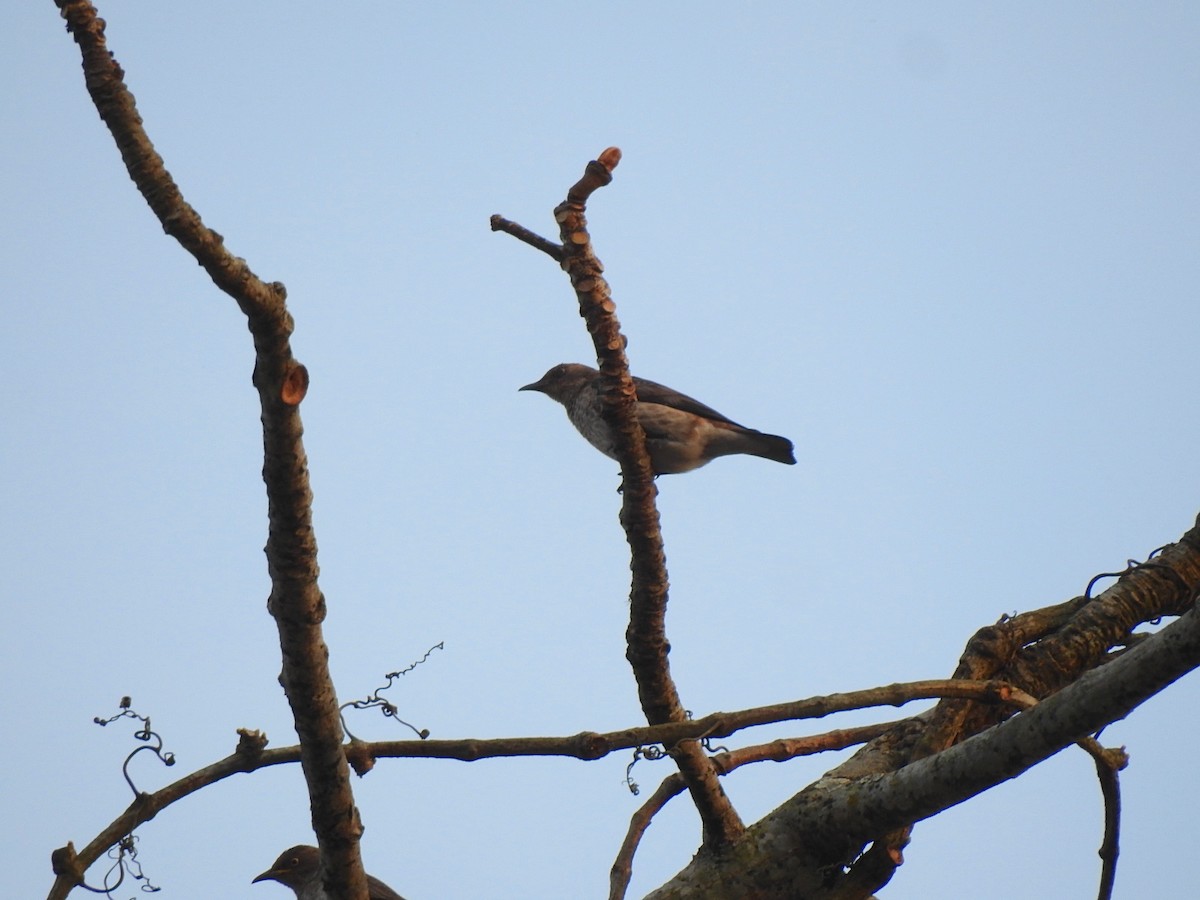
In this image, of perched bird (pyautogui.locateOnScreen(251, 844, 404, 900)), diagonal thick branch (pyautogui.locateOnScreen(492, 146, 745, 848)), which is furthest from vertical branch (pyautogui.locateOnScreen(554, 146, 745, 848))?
perched bird (pyautogui.locateOnScreen(251, 844, 404, 900))

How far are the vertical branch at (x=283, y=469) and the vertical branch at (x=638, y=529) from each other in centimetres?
123

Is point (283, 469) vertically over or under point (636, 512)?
under

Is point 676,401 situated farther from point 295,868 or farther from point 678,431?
point 295,868

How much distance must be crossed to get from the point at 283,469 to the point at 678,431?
468 centimetres

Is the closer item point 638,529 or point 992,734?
A: point 992,734

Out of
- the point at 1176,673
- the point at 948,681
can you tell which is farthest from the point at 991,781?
the point at 948,681

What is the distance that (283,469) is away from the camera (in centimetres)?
312

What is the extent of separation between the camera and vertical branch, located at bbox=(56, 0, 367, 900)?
9.14 feet

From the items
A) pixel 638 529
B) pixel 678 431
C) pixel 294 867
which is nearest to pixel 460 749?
pixel 638 529

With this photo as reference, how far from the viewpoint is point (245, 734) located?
369cm

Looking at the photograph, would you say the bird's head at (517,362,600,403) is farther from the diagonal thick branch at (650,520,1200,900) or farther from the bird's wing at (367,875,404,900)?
the diagonal thick branch at (650,520,1200,900)

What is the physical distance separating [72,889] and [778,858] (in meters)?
2.26

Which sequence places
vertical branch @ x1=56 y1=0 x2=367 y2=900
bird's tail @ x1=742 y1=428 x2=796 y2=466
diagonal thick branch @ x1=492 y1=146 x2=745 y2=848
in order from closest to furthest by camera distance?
1. vertical branch @ x1=56 y1=0 x2=367 y2=900
2. diagonal thick branch @ x1=492 y1=146 x2=745 y2=848
3. bird's tail @ x1=742 y1=428 x2=796 y2=466

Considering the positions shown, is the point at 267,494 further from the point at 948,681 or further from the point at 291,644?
the point at 948,681
